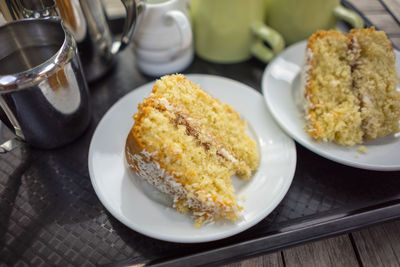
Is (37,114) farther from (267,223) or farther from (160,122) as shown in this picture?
(267,223)

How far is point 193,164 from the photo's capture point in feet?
2.48

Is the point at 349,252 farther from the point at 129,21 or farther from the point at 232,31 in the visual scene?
the point at 129,21

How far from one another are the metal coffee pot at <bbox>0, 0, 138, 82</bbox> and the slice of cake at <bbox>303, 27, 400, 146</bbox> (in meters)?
0.58

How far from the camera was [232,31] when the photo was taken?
1082 mm

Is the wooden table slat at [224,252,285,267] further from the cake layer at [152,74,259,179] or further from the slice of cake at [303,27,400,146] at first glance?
the slice of cake at [303,27,400,146]

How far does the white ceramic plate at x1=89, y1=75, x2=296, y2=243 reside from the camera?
2.30 ft

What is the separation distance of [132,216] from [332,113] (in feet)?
1.91

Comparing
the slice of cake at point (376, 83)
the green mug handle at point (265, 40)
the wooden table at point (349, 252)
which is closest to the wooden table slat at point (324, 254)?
the wooden table at point (349, 252)

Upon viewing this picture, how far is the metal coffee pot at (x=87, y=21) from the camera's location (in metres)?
0.88

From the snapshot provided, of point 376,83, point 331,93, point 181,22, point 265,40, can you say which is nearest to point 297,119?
point 331,93

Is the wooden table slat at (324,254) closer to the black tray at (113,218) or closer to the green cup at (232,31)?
the black tray at (113,218)

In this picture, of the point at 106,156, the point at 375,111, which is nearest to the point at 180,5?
the point at 106,156

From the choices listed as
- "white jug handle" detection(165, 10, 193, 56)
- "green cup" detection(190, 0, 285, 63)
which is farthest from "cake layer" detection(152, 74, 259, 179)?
"green cup" detection(190, 0, 285, 63)

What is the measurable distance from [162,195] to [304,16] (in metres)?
0.80
